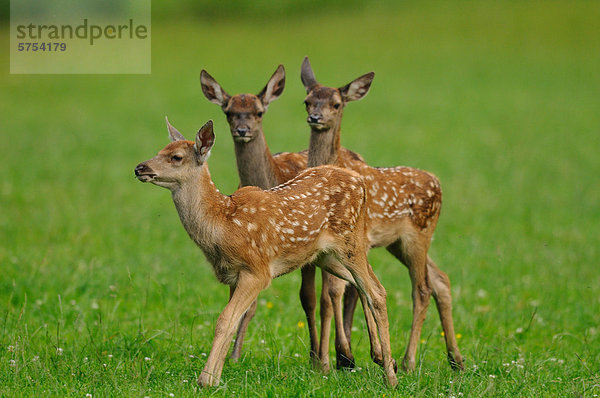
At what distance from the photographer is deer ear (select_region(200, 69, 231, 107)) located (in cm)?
Answer: 757

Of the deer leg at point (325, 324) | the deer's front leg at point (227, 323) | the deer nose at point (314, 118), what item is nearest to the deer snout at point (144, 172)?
the deer's front leg at point (227, 323)

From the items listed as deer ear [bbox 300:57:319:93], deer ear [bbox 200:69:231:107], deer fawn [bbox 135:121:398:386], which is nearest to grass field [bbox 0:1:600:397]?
deer fawn [bbox 135:121:398:386]

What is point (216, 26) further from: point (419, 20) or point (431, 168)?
point (431, 168)

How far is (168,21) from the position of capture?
130ft

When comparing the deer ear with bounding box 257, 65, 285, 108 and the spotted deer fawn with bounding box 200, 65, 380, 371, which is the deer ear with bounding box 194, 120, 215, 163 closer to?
the spotted deer fawn with bounding box 200, 65, 380, 371

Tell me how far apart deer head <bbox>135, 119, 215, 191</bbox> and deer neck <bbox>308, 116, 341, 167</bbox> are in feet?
5.66

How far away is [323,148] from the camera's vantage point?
737 cm

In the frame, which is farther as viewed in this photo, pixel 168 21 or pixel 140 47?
pixel 168 21

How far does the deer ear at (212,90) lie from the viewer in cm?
757

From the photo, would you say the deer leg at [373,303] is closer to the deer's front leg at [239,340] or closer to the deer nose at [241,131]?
the deer's front leg at [239,340]

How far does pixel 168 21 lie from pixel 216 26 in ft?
7.45

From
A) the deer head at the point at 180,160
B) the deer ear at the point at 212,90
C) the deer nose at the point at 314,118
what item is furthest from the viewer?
the deer ear at the point at 212,90

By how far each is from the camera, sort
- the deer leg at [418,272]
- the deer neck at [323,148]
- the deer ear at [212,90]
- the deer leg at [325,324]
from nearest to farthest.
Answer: the deer leg at [325,324] → the deer leg at [418,272] → the deer neck at [323,148] → the deer ear at [212,90]

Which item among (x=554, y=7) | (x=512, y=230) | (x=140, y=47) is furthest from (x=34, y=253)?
(x=554, y=7)
